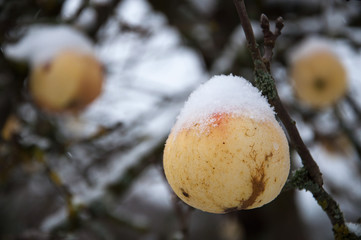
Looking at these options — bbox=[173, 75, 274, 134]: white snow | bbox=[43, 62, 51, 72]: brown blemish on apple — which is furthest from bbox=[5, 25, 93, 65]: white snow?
bbox=[173, 75, 274, 134]: white snow

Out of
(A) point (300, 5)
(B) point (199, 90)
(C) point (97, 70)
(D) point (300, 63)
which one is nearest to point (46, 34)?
(C) point (97, 70)

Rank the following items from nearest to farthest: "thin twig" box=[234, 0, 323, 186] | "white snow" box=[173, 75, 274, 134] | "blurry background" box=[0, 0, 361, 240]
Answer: "thin twig" box=[234, 0, 323, 186] → "white snow" box=[173, 75, 274, 134] → "blurry background" box=[0, 0, 361, 240]

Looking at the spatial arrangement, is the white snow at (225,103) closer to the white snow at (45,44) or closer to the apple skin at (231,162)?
the apple skin at (231,162)

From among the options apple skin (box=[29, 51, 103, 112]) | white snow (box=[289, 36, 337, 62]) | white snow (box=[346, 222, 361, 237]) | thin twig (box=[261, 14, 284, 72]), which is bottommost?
white snow (box=[289, 36, 337, 62])

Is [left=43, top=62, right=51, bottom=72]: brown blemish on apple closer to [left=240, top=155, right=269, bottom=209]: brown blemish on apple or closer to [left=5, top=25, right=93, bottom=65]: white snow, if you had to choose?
[left=5, top=25, right=93, bottom=65]: white snow

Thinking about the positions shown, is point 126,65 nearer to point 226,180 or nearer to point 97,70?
point 97,70

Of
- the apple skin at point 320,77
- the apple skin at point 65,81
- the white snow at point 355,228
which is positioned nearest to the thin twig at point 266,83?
the white snow at point 355,228
